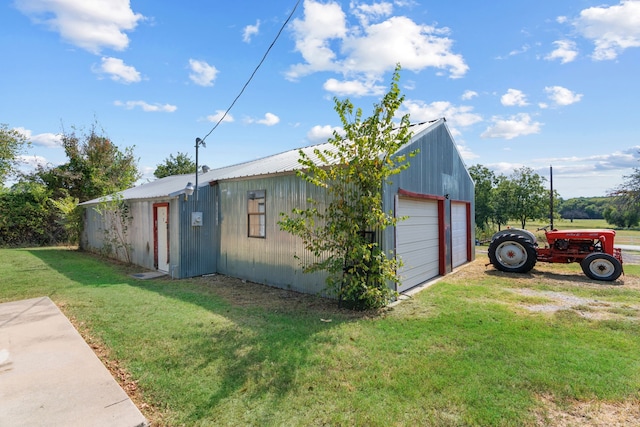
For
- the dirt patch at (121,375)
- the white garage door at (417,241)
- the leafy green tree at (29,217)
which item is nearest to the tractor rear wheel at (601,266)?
the white garage door at (417,241)

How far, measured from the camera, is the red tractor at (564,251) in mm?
8039

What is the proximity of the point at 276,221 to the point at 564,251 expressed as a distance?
789 centimetres

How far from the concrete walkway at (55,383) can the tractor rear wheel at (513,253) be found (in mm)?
9483

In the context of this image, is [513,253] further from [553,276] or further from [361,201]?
[361,201]

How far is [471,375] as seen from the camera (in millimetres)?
3373

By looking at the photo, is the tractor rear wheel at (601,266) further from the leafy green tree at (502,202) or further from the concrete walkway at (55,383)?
the leafy green tree at (502,202)

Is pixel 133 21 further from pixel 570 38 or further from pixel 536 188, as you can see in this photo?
pixel 536 188

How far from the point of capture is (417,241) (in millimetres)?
7715

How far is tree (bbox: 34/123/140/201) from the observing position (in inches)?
793

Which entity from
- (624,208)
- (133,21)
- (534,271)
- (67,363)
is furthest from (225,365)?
(624,208)

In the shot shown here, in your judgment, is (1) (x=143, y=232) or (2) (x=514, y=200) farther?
(2) (x=514, y=200)

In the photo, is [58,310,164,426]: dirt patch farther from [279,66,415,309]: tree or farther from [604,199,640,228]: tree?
[604,199,640,228]: tree

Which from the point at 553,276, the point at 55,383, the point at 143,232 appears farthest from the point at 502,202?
the point at 55,383

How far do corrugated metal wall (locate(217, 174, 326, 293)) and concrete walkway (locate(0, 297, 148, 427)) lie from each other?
3.95 meters
